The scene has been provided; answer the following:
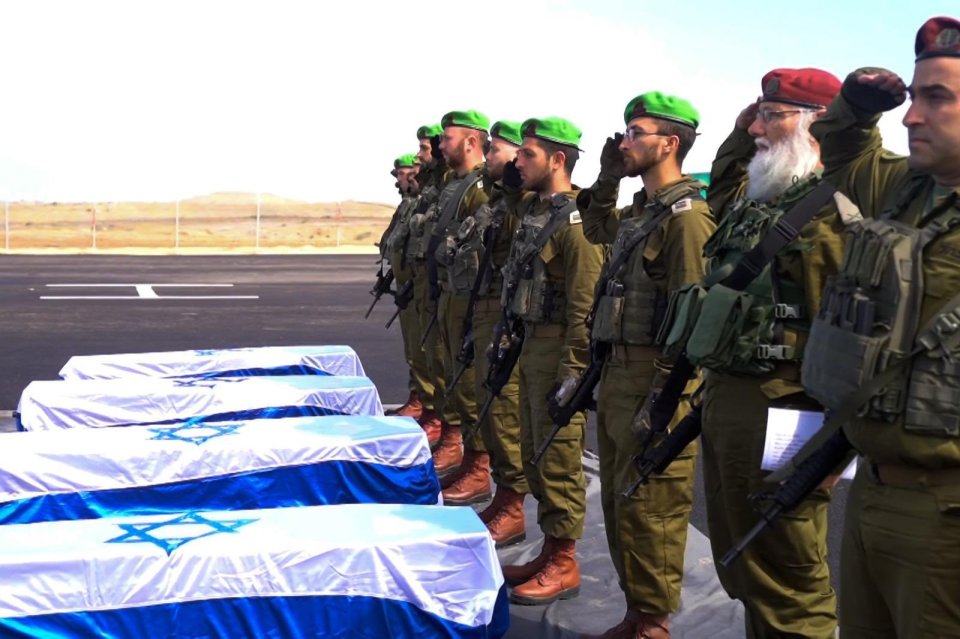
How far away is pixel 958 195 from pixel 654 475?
201 centimetres

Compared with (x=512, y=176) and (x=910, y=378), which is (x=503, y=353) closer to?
(x=512, y=176)

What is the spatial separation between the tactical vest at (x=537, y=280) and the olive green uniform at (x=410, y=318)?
10.1 feet

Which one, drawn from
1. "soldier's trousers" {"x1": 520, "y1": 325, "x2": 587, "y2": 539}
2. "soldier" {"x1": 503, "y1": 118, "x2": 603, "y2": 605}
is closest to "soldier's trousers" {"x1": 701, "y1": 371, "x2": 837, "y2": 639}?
"soldier" {"x1": 503, "y1": 118, "x2": 603, "y2": 605}

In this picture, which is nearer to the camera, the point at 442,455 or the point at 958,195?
the point at 958,195

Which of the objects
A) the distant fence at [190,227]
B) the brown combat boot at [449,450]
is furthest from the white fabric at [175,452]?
the distant fence at [190,227]

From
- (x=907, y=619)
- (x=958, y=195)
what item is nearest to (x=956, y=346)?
(x=958, y=195)

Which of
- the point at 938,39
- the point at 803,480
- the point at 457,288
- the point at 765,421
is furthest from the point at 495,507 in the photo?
the point at 938,39

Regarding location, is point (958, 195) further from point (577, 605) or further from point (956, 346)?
point (577, 605)

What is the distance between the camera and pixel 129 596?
3.67m

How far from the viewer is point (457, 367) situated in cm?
679

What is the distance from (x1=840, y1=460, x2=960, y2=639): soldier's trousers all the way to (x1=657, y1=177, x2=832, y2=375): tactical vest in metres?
0.79

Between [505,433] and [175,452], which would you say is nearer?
[175,452]

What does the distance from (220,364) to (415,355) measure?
1501 mm

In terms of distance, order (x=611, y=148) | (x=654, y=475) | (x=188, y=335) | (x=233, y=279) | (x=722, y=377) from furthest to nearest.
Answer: (x=233, y=279) < (x=188, y=335) < (x=611, y=148) < (x=654, y=475) < (x=722, y=377)
